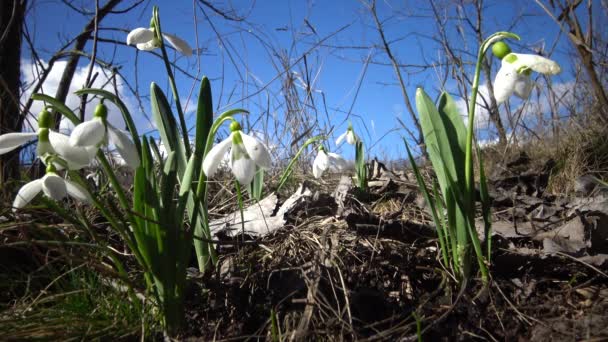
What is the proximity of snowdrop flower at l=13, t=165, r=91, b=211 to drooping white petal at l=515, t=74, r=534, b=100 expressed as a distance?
1126mm

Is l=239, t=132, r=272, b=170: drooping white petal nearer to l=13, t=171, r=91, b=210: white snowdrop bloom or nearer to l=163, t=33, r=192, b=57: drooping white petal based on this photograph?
l=13, t=171, r=91, b=210: white snowdrop bloom

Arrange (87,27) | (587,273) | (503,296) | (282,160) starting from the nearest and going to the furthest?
(503,296), (587,273), (282,160), (87,27)

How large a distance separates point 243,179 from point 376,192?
4.43 feet

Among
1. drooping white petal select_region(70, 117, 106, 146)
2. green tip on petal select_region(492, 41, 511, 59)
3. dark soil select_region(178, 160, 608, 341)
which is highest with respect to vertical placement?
green tip on petal select_region(492, 41, 511, 59)

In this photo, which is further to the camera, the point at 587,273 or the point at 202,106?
the point at 202,106

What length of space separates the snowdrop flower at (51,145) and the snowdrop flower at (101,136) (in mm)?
29

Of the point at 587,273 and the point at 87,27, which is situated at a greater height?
the point at 87,27

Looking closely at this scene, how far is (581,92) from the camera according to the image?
15.6 feet

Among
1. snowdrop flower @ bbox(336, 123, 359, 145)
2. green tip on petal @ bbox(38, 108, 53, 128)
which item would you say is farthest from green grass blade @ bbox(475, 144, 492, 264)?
snowdrop flower @ bbox(336, 123, 359, 145)

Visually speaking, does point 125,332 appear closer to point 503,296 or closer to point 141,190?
point 141,190

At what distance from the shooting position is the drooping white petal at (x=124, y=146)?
0.98 m

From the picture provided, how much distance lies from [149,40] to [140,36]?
0.04 m

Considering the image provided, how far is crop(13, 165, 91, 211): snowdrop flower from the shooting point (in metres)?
→ 0.99

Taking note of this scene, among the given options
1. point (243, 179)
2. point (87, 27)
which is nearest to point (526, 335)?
point (243, 179)
